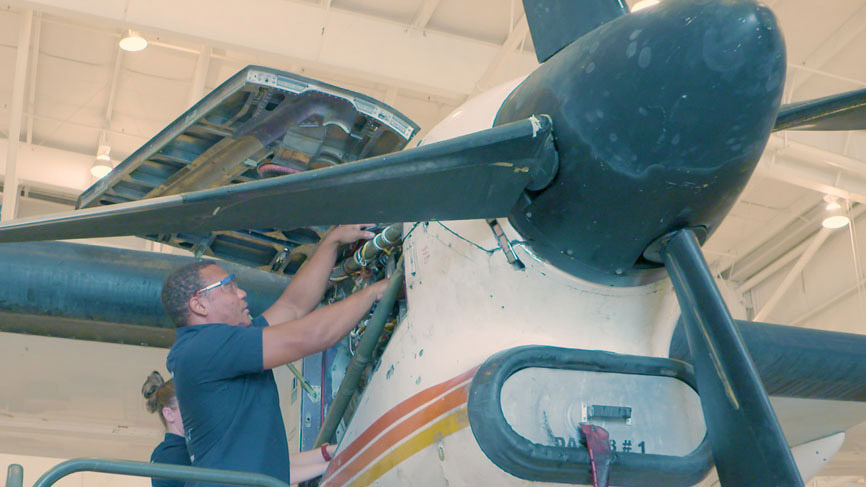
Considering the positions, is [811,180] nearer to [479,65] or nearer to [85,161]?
[479,65]

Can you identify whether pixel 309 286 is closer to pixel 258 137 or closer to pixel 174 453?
pixel 258 137

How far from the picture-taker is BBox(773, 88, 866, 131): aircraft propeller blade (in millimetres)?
3867

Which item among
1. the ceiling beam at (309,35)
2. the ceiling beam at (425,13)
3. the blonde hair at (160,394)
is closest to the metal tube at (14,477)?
the blonde hair at (160,394)

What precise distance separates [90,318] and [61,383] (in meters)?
2.39

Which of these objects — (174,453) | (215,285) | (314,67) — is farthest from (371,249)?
(314,67)

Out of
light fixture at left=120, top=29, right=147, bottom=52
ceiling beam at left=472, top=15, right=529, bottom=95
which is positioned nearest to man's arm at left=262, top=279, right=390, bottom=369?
ceiling beam at left=472, top=15, right=529, bottom=95

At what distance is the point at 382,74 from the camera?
Answer: 13125 mm

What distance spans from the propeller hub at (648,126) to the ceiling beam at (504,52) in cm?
1073

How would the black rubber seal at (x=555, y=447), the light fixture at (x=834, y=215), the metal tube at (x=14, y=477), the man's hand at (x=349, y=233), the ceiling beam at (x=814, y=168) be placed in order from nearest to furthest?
the metal tube at (x=14, y=477) < the black rubber seal at (x=555, y=447) < the man's hand at (x=349, y=233) < the ceiling beam at (x=814, y=168) < the light fixture at (x=834, y=215)

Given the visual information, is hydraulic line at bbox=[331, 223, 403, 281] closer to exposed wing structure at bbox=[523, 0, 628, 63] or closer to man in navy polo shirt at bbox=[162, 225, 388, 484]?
man in navy polo shirt at bbox=[162, 225, 388, 484]

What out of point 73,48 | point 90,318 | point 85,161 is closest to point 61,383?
point 90,318

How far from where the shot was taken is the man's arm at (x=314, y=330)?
3902 millimetres

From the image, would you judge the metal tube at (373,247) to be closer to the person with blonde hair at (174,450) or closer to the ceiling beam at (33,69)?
the person with blonde hair at (174,450)

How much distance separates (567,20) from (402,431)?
5.83 feet
